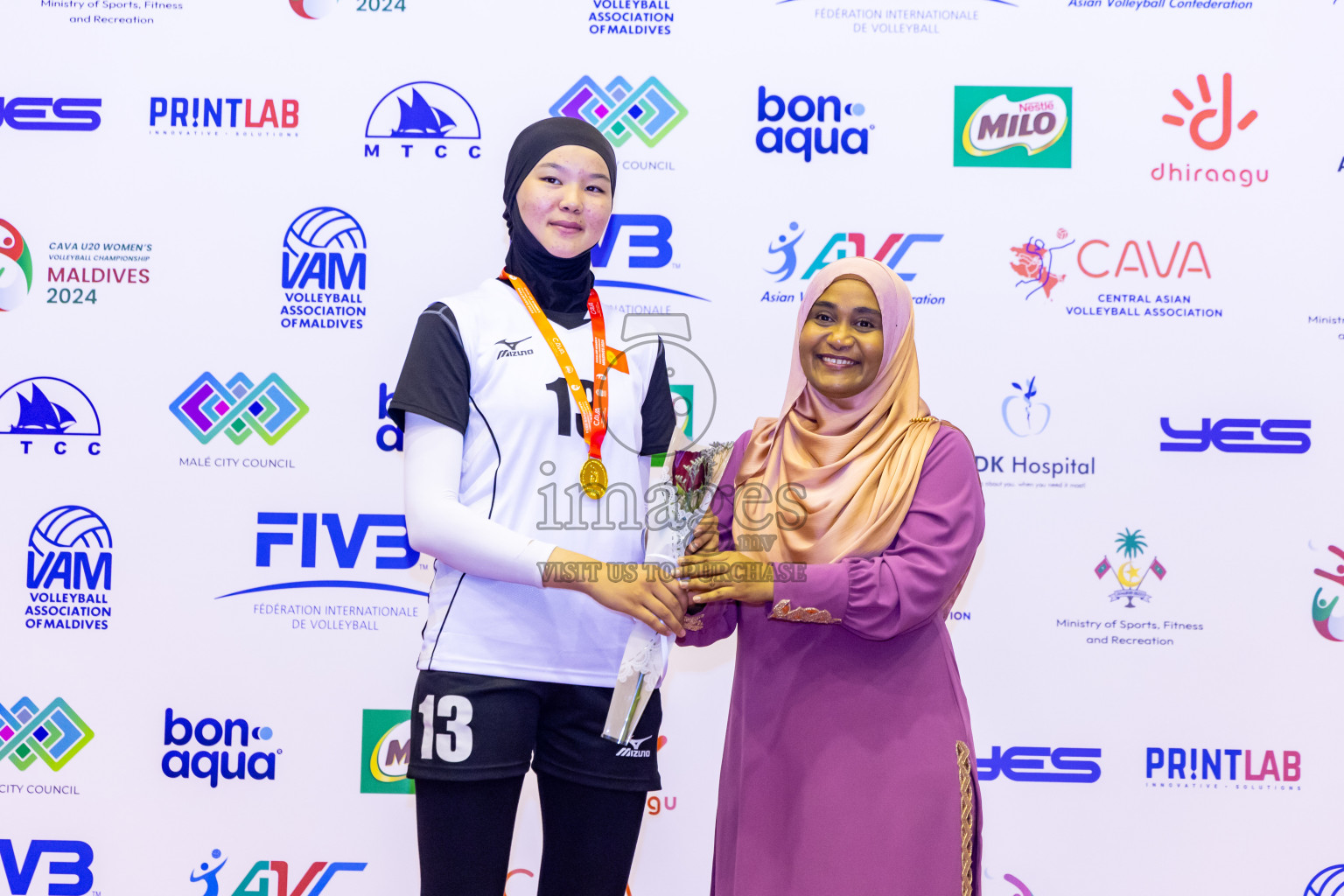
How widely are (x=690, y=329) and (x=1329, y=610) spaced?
1988 mm

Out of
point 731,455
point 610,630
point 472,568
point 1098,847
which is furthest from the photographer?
point 1098,847

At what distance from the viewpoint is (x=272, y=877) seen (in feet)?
10.0

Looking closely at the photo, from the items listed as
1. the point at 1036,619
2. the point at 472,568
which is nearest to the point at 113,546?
the point at 472,568

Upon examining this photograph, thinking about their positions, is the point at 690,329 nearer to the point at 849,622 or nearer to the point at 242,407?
the point at 242,407

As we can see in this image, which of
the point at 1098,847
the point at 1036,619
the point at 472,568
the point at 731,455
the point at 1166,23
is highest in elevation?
the point at 1166,23

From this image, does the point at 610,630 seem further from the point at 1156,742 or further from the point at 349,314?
the point at 1156,742

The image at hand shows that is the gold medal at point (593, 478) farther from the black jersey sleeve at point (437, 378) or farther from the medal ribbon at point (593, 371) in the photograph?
the black jersey sleeve at point (437, 378)

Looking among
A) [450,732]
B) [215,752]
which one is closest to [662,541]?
[450,732]

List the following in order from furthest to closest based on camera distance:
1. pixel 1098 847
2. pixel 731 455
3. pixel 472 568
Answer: pixel 1098 847 < pixel 731 455 < pixel 472 568

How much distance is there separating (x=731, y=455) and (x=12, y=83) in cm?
250

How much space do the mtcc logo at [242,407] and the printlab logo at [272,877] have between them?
120 centimetres

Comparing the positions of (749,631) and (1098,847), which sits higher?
(749,631)

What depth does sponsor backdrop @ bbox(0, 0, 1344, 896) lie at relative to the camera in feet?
10.0

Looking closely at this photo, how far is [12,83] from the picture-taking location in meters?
3.11
